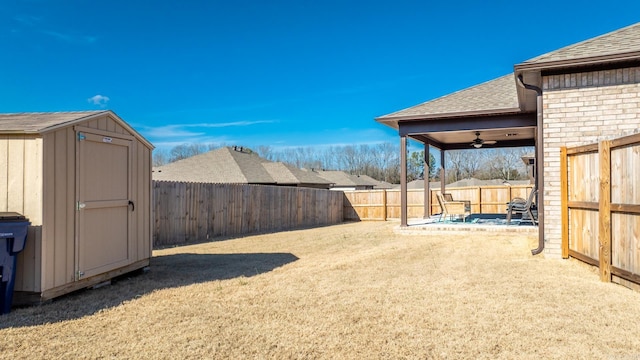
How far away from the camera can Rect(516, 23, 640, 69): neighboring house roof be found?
6.48 metres

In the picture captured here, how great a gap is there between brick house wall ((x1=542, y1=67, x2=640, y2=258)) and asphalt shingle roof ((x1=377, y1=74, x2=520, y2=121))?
3120 millimetres

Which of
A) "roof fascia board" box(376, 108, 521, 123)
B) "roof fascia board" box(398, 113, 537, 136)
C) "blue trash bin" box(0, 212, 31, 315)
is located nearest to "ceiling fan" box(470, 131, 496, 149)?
"roof fascia board" box(398, 113, 537, 136)

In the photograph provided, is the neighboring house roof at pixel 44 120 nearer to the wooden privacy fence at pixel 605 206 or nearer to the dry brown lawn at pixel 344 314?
the dry brown lawn at pixel 344 314

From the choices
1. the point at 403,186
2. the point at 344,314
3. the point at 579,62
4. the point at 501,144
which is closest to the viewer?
the point at 344,314

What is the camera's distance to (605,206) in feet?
17.7

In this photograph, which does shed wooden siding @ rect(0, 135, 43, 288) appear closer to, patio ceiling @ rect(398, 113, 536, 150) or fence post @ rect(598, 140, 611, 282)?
fence post @ rect(598, 140, 611, 282)

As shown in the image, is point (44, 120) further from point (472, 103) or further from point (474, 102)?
point (474, 102)

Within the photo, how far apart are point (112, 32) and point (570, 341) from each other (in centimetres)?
2124

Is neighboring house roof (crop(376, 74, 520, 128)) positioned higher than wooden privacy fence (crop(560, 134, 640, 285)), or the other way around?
neighboring house roof (crop(376, 74, 520, 128))

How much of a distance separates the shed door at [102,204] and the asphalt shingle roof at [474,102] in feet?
25.5

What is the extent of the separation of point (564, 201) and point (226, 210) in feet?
30.1

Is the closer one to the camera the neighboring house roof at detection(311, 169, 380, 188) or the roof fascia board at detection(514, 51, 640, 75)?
the roof fascia board at detection(514, 51, 640, 75)

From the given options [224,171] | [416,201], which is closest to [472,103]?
[416,201]

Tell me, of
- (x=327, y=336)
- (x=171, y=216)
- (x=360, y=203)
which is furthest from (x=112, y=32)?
(x=327, y=336)
